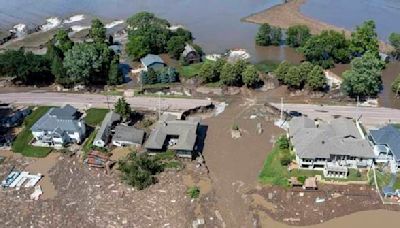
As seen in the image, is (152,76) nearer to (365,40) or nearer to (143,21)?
(143,21)

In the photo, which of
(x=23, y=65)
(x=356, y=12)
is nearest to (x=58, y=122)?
(x=23, y=65)

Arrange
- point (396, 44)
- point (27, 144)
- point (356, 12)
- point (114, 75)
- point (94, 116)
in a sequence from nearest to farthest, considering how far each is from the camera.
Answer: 1. point (27, 144)
2. point (94, 116)
3. point (114, 75)
4. point (396, 44)
5. point (356, 12)

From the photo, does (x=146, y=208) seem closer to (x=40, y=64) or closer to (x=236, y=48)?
(x=40, y=64)

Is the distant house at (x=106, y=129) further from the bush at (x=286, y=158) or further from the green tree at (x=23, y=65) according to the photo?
the bush at (x=286, y=158)

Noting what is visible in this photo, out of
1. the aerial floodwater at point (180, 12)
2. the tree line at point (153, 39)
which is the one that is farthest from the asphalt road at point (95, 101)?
the aerial floodwater at point (180, 12)

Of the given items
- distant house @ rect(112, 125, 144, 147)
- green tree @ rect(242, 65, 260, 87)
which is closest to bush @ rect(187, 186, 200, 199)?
distant house @ rect(112, 125, 144, 147)

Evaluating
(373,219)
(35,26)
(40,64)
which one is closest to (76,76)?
(40,64)
